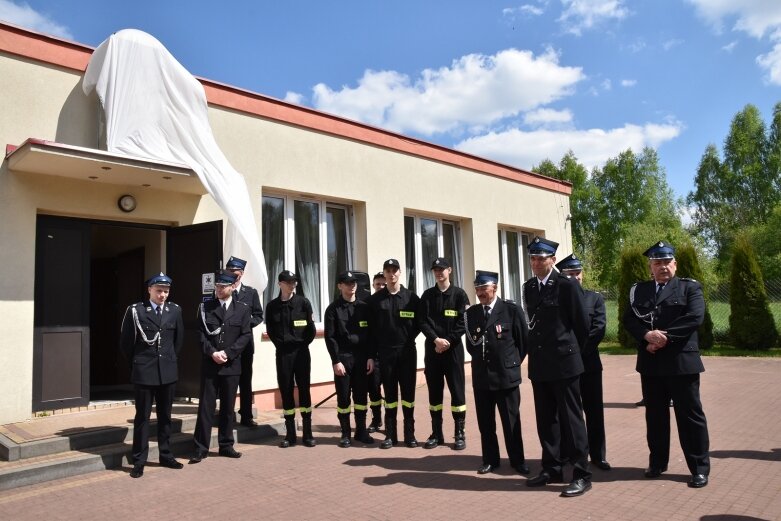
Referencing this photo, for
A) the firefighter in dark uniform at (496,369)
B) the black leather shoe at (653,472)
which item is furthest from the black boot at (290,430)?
the black leather shoe at (653,472)

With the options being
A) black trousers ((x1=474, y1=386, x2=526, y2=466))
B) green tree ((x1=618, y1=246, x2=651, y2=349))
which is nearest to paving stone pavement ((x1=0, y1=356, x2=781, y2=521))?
black trousers ((x1=474, y1=386, x2=526, y2=466))

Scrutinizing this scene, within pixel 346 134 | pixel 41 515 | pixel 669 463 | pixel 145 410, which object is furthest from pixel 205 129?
pixel 669 463

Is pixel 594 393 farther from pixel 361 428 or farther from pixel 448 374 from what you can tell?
pixel 361 428

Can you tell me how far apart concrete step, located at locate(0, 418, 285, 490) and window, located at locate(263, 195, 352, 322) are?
10.3ft

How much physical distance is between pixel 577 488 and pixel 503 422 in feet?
3.06

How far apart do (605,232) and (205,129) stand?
49686 millimetres

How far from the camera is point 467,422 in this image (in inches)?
309

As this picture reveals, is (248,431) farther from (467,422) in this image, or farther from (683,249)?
(683,249)

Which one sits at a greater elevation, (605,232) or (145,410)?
(605,232)

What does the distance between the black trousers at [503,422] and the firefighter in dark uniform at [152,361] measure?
3.02m

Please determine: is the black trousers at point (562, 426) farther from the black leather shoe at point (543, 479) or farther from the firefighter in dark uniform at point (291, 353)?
the firefighter in dark uniform at point (291, 353)

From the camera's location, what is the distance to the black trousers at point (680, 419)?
4.83 metres

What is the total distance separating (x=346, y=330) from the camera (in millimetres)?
6820

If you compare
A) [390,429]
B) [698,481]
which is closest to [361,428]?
[390,429]
